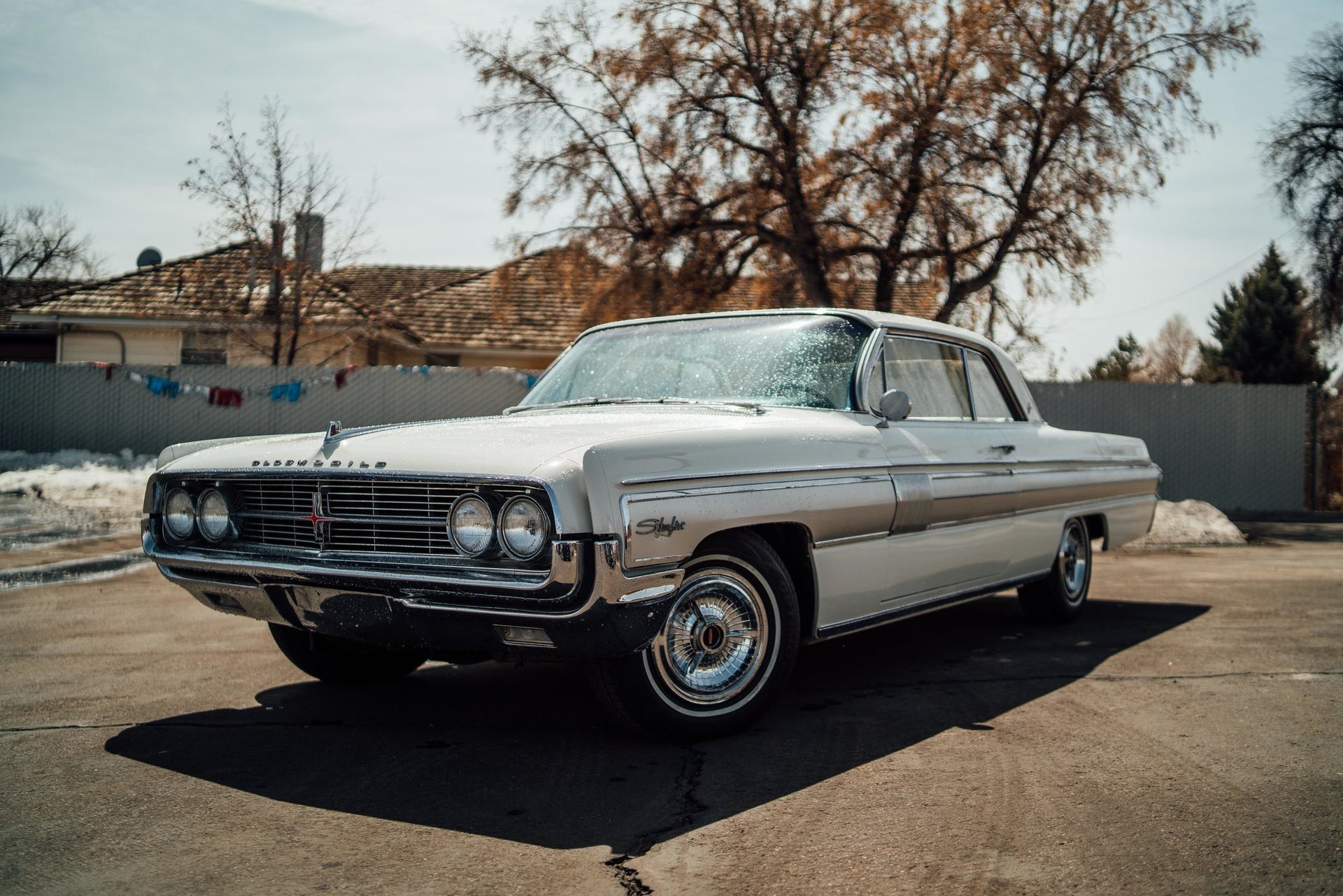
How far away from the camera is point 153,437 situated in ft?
52.6

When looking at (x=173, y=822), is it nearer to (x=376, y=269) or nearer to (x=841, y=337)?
(x=841, y=337)

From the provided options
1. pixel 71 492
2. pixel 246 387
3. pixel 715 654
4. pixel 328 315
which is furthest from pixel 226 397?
pixel 715 654

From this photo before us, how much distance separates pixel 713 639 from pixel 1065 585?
3.40 meters

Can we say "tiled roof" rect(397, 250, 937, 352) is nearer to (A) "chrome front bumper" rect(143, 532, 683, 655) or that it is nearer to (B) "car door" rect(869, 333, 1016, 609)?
(B) "car door" rect(869, 333, 1016, 609)

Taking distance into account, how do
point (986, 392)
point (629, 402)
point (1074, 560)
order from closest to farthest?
point (629, 402)
point (986, 392)
point (1074, 560)

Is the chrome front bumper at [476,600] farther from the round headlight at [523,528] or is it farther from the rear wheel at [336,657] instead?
the rear wheel at [336,657]

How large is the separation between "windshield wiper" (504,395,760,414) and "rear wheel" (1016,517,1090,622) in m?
2.55

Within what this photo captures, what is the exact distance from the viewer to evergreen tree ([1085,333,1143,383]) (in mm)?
41594

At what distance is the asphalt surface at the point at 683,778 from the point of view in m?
2.76

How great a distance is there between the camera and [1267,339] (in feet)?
139

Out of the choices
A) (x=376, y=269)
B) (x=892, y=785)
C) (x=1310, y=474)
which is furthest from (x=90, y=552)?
(x=376, y=269)

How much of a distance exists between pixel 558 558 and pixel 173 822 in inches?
50.3

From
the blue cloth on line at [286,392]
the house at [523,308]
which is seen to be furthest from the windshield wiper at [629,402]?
the house at [523,308]

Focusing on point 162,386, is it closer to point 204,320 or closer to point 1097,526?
point 204,320
